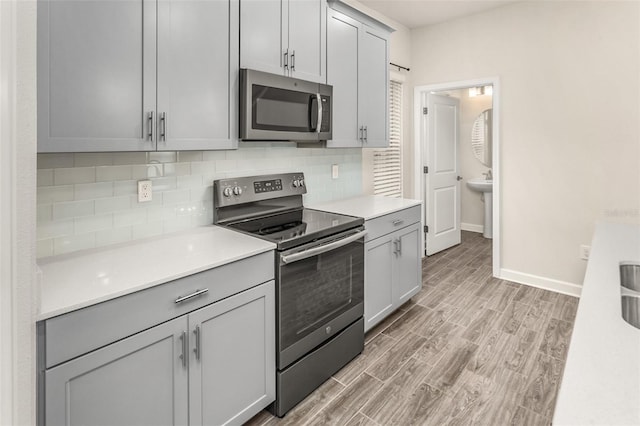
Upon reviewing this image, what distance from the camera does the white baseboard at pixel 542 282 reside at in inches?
140

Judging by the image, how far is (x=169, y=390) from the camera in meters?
1.47

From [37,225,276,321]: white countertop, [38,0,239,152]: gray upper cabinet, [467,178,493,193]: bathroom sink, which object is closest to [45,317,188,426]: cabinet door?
[37,225,276,321]: white countertop

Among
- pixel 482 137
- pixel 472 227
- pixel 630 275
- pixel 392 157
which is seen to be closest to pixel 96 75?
pixel 630 275

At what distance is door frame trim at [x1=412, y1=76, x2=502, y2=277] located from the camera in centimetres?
387

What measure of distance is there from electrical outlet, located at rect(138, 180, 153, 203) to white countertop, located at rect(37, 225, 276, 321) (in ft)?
0.72

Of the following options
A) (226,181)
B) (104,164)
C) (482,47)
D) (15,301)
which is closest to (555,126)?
(482,47)

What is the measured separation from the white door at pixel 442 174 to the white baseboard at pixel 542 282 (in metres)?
1.01

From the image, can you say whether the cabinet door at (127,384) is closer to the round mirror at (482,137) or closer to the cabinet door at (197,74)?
the cabinet door at (197,74)

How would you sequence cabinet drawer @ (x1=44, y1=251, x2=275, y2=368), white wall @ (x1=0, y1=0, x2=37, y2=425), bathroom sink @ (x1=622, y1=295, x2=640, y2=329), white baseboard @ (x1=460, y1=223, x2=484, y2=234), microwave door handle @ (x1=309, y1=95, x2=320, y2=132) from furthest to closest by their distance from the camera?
white baseboard @ (x1=460, y1=223, x2=484, y2=234)
microwave door handle @ (x1=309, y1=95, x2=320, y2=132)
bathroom sink @ (x1=622, y1=295, x2=640, y2=329)
cabinet drawer @ (x1=44, y1=251, x2=275, y2=368)
white wall @ (x1=0, y1=0, x2=37, y2=425)

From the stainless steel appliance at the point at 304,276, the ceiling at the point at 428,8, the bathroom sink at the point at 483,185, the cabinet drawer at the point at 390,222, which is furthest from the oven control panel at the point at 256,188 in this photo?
the bathroom sink at the point at 483,185

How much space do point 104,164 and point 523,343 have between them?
2945 millimetres

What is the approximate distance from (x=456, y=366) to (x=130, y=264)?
6.71 ft

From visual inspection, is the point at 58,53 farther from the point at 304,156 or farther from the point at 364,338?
the point at 364,338

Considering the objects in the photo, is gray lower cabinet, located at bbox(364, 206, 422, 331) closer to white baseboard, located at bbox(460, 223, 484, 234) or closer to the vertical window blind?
the vertical window blind
